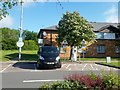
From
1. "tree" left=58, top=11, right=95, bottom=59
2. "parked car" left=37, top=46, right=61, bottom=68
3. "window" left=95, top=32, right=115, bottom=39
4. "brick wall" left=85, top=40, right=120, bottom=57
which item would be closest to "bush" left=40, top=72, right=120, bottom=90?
"parked car" left=37, top=46, right=61, bottom=68

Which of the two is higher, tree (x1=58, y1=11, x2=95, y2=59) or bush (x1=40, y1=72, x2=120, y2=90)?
tree (x1=58, y1=11, x2=95, y2=59)

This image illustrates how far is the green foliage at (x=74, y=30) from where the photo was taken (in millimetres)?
40188

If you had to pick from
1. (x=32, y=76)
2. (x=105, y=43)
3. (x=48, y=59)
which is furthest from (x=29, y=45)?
(x=32, y=76)

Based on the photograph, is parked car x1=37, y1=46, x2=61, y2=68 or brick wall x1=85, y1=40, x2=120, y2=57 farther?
brick wall x1=85, y1=40, x2=120, y2=57

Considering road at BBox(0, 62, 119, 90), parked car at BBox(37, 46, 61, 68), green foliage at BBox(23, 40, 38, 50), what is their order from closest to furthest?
road at BBox(0, 62, 119, 90), parked car at BBox(37, 46, 61, 68), green foliage at BBox(23, 40, 38, 50)

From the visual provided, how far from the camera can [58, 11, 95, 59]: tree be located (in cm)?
4019

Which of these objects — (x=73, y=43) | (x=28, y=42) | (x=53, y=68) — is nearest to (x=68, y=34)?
(x=73, y=43)

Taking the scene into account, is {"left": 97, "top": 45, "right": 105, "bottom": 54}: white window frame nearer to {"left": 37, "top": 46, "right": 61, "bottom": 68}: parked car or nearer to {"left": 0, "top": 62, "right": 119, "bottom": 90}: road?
{"left": 37, "top": 46, "right": 61, "bottom": 68}: parked car

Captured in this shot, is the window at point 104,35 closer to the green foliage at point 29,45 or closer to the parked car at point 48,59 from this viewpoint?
the parked car at point 48,59

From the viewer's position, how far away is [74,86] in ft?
26.4

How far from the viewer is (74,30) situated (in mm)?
40375

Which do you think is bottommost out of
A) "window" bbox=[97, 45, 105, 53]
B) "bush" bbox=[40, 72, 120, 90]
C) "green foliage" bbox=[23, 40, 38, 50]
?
"bush" bbox=[40, 72, 120, 90]

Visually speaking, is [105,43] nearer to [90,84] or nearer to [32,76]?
[32,76]

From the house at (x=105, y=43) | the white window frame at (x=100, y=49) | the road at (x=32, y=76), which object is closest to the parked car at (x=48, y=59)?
the road at (x=32, y=76)
